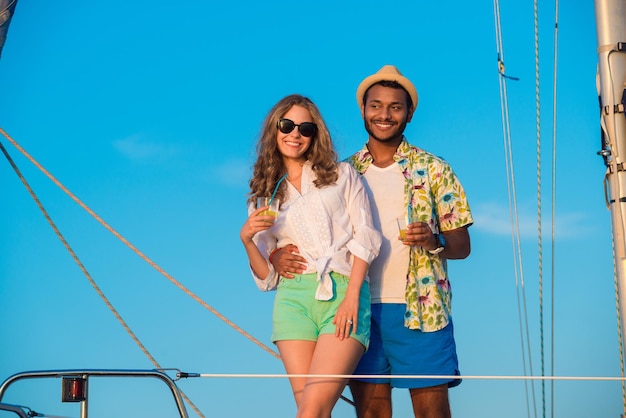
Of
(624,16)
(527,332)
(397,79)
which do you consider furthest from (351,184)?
(527,332)

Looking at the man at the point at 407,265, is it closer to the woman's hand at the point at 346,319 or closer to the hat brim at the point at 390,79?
the hat brim at the point at 390,79

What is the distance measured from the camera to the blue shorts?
5.73 meters

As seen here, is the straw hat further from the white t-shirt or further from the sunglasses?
the sunglasses

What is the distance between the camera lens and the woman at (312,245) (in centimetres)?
529

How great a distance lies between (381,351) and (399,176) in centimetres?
90

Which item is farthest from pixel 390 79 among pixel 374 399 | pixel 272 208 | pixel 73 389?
pixel 73 389

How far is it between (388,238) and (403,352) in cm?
58

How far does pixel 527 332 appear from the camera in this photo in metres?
8.38

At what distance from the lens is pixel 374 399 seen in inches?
227

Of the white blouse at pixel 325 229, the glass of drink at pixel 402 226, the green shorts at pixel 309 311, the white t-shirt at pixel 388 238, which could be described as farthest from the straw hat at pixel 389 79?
the green shorts at pixel 309 311

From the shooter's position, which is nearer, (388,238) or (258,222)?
(258,222)

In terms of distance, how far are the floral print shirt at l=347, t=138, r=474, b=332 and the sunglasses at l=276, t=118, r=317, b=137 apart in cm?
51

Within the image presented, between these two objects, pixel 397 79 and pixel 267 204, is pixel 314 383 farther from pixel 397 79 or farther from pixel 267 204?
pixel 397 79

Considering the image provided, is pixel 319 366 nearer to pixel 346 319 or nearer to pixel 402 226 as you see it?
pixel 346 319
